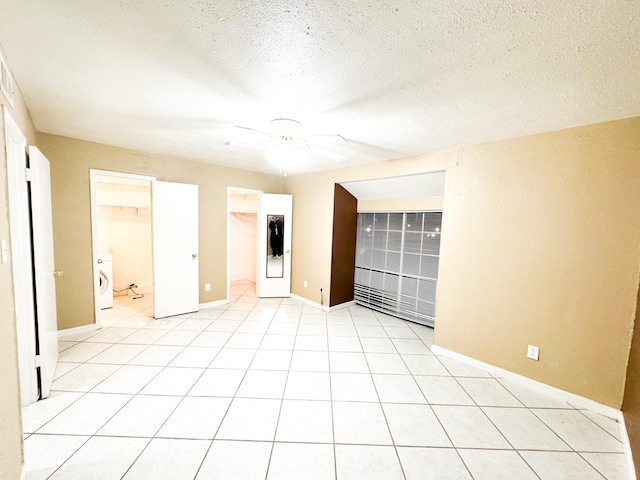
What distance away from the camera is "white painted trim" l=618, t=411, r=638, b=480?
147 centimetres

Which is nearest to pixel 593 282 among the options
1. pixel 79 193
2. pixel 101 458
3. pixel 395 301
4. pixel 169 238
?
pixel 395 301

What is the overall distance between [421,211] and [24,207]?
419 centimetres

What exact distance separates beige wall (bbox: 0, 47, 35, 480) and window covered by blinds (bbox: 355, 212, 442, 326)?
4.00 metres

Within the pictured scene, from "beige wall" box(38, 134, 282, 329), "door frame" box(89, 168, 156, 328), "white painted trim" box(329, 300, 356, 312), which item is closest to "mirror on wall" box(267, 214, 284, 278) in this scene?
"white painted trim" box(329, 300, 356, 312)

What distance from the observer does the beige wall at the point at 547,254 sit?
1.90 meters

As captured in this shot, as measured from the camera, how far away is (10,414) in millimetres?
1204

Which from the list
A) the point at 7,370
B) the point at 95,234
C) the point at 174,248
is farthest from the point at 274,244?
the point at 7,370

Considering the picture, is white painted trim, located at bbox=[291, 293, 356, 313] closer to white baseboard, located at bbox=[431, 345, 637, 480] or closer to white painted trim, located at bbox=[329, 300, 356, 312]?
white painted trim, located at bbox=[329, 300, 356, 312]

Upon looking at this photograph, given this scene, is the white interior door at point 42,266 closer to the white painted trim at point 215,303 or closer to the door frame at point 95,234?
the door frame at point 95,234

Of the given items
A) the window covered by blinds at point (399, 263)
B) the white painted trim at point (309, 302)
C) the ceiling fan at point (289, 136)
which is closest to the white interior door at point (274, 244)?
the white painted trim at point (309, 302)

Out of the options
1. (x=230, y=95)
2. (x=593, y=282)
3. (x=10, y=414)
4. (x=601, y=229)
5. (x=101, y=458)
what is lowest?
(x=101, y=458)

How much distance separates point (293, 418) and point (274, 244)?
322 cm

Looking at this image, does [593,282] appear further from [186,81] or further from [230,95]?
[186,81]

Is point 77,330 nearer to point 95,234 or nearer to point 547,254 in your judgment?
point 95,234
